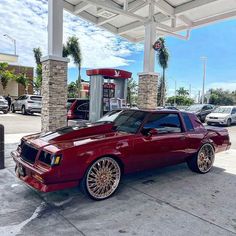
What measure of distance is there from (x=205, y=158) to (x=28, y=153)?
381 cm

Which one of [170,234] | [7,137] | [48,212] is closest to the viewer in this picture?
[170,234]

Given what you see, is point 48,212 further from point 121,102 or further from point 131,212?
point 121,102

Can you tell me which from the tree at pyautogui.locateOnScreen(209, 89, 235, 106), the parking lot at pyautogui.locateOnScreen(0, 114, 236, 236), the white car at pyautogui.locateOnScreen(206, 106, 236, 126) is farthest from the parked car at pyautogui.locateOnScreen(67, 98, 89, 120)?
the tree at pyautogui.locateOnScreen(209, 89, 235, 106)

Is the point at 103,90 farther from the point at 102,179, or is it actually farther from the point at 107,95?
the point at 102,179

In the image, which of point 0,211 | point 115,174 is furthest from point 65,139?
point 0,211

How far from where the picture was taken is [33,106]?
18297 mm

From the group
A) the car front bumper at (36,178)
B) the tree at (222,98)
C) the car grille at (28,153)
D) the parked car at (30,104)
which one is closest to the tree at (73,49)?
the parked car at (30,104)

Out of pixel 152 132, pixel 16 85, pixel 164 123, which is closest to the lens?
pixel 152 132

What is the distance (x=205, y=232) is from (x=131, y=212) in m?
1.00

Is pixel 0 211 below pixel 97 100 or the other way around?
below

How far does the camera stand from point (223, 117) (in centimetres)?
1638

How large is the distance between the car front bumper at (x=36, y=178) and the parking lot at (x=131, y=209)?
0.34 meters

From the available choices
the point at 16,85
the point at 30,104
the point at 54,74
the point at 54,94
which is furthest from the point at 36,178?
the point at 16,85

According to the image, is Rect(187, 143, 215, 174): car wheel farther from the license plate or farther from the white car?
the white car
